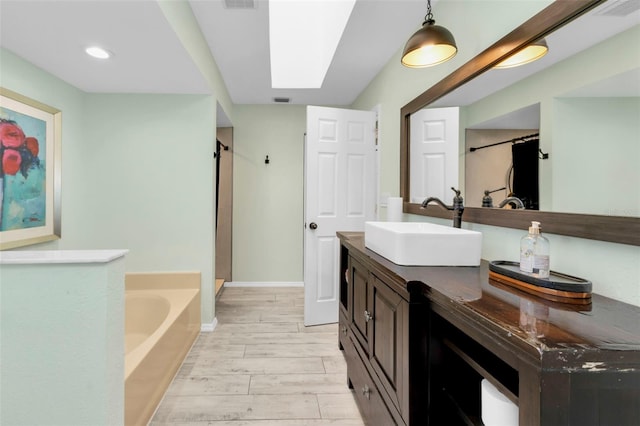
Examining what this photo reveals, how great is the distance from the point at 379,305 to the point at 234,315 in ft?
7.55

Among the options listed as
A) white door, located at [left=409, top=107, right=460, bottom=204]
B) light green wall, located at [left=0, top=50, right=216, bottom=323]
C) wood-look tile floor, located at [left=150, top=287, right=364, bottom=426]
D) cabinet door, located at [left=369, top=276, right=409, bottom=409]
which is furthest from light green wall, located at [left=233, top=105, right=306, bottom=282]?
cabinet door, located at [left=369, top=276, right=409, bottom=409]

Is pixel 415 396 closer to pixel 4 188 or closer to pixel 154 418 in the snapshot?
pixel 154 418

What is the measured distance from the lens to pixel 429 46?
1458 mm

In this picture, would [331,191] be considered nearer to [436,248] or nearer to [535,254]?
[436,248]

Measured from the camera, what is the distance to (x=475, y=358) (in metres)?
0.87

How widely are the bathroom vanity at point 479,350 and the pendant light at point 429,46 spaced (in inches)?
38.9

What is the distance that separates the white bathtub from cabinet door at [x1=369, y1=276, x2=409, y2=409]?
3.89 feet

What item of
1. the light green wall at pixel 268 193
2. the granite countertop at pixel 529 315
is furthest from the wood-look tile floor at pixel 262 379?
the granite countertop at pixel 529 315

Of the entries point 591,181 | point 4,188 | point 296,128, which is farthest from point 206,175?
point 591,181

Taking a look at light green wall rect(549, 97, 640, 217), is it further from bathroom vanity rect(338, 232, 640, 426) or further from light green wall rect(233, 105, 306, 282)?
light green wall rect(233, 105, 306, 282)

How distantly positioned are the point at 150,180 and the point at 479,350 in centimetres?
278

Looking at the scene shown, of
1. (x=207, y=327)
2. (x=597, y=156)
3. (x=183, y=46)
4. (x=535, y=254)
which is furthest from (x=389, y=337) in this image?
(x=207, y=327)

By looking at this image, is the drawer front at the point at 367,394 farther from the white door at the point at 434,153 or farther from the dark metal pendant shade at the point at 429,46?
the dark metal pendant shade at the point at 429,46

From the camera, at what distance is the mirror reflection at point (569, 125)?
0.86 metres
